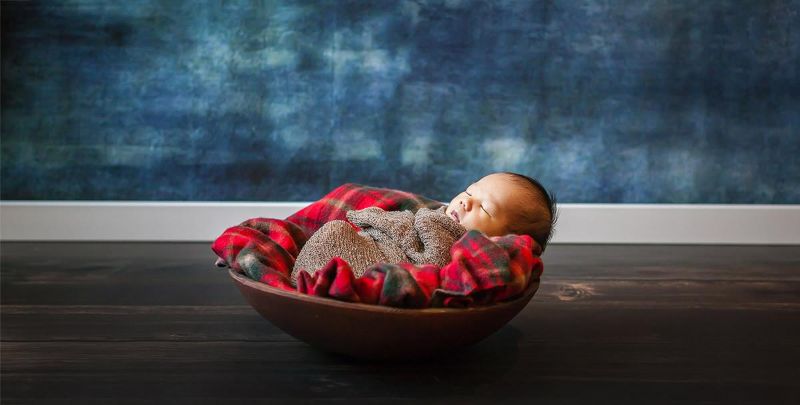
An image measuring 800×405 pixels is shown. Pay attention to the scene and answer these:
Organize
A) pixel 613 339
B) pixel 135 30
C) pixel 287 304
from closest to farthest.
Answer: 1. pixel 287 304
2. pixel 613 339
3. pixel 135 30

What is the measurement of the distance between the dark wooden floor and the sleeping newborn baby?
170 mm

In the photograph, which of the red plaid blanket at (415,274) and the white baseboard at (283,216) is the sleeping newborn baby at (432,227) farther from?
the white baseboard at (283,216)

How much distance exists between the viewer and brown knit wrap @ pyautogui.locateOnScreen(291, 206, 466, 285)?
1.08 m

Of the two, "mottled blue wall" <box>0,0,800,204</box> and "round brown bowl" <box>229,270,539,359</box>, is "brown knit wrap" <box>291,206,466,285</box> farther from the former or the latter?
"mottled blue wall" <box>0,0,800,204</box>

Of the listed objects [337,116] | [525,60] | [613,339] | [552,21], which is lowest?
[613,339]

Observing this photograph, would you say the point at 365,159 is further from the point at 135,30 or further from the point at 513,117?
the point at 135,30

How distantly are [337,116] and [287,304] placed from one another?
134cm

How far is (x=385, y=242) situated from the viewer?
1.15 meters

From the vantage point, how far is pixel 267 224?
1.23m

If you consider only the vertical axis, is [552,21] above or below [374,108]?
above

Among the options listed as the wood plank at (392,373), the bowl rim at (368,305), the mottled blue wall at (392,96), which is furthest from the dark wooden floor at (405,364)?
the mottled blue wall at (392,96)

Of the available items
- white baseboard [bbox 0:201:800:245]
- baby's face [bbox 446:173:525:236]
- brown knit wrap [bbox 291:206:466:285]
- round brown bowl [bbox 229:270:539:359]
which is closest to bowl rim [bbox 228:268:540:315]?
round brown bowl [bbox 229:270:539:359]

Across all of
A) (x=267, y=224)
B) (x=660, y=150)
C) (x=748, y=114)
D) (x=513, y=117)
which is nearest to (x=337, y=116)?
(x=513, y=117)

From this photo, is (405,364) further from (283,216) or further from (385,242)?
(283,216)
